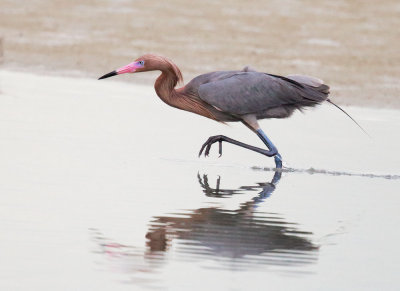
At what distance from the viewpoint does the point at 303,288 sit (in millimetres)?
6477

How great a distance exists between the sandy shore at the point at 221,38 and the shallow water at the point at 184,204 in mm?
4537

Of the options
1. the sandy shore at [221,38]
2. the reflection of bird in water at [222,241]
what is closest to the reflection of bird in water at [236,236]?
the reflection of bird in water at [222,241]

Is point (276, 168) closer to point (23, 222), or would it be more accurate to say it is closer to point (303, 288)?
point (23, 222)

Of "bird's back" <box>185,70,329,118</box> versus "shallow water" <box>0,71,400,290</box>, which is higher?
"bird's back" <box>185,70,329,118</box>

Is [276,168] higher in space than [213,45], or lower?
lower

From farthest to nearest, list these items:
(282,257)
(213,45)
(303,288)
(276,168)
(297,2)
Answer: (297,2), (213,45), (276,168), (282,257), (303,288)

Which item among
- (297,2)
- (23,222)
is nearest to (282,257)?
(23,222)

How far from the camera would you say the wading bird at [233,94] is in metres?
11.2

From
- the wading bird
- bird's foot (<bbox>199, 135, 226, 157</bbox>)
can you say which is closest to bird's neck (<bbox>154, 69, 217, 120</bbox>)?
the wading bird

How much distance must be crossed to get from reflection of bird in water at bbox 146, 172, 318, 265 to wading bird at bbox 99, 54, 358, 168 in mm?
2382

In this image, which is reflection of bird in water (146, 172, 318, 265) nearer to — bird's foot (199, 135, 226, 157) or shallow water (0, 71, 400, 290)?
shallow water (0, 71, 400, 290)

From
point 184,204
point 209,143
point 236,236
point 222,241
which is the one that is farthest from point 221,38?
point 222,241

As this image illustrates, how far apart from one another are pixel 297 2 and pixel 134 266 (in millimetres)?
19495

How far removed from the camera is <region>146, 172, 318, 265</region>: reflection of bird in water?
7238 millimetres
